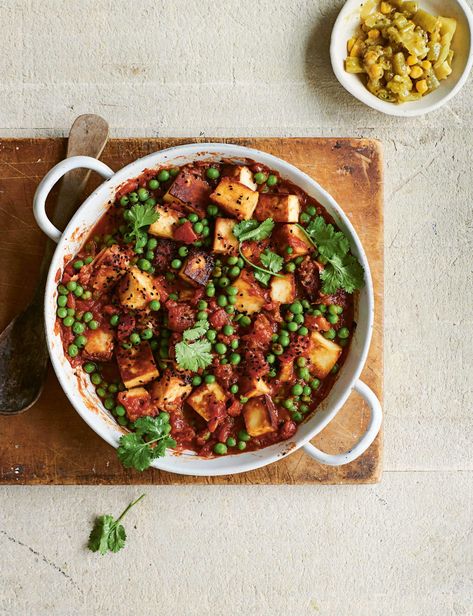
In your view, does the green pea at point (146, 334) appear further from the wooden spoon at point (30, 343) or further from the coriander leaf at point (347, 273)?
the coriander leaf at point (347, 273)

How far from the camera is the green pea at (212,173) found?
3.72 metres

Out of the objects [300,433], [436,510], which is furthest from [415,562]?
[300,433]

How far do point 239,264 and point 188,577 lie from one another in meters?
2.15

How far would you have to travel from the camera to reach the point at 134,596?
170 inches

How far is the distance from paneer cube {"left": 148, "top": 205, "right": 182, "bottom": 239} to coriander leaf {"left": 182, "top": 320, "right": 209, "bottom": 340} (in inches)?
20.7

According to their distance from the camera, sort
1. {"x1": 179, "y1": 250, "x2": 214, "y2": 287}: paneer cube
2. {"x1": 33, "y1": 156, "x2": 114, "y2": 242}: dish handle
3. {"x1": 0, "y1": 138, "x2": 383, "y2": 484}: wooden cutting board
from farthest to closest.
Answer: {"x1": 0, "y1": 138, "x2": 383, "y2": 484}: wooden cutting board → {"x1": 179, "y1": 250, "x2": 214, "y2": 287}: paneer cube → {"x1": 33, "y1": 156, "x2": 114, "y2": 242}: dish handle

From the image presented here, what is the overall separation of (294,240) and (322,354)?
2.20 ft

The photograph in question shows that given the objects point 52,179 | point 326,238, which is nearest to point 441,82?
point 326,238

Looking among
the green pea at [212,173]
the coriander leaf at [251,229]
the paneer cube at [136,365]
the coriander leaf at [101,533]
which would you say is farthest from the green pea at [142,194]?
the coriander leaf at [101,533]

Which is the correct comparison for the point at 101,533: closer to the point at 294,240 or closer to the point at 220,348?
the point at 220,348

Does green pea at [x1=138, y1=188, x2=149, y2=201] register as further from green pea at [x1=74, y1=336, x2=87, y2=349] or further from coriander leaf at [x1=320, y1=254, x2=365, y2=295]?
coriander leaf at [x1=320, y1=254, x2=365, y2=295]

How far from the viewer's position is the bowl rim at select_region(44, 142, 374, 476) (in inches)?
141

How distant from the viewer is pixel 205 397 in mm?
3721

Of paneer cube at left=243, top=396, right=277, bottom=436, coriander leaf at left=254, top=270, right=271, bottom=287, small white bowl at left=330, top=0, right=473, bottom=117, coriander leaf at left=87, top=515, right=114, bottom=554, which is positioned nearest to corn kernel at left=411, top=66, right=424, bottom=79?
small white bowl at left=330, top=0, right=473, bottom=117
